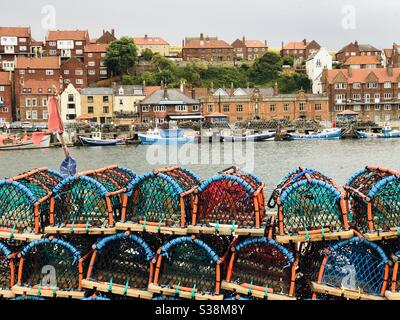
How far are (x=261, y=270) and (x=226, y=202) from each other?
1027 mm

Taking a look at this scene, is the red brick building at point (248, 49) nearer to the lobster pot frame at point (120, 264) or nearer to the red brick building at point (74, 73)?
the red brick building at point (74, 73)

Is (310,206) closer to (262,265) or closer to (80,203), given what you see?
(262,265)

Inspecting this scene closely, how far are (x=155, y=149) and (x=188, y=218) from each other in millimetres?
46047

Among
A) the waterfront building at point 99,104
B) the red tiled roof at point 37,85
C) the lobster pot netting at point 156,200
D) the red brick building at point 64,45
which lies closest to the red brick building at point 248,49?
the red brick building at point 64,45

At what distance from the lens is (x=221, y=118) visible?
215 ft

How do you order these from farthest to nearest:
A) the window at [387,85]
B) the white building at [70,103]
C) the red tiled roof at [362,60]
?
the red tiled roof at [362,60]
the window at [387,85]
the white building at [70,103]

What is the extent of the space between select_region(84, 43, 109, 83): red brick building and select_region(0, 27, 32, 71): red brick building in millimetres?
9958

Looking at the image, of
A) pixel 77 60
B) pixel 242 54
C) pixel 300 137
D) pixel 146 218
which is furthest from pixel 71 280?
pixel 242 54

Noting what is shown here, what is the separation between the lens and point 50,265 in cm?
773

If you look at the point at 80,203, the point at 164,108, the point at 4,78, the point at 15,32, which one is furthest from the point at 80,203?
the point at 15,32

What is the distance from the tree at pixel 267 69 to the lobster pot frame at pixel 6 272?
3174 inches

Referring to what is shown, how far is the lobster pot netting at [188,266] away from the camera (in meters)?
7.23

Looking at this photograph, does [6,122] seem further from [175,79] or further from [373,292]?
[373,292]

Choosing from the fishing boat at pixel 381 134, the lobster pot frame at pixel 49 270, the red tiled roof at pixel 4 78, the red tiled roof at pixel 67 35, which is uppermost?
the red tiled roof at pixel 67 35
